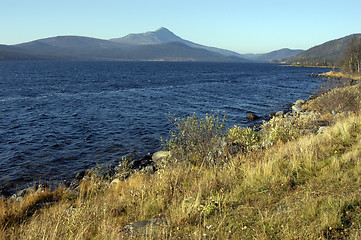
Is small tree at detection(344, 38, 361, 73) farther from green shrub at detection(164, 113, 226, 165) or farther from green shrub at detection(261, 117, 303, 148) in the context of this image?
green shrub at detection(164, 113, 226, 165)

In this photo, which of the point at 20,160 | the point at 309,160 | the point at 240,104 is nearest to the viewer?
the point at 309,160

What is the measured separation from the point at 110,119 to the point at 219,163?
62.4 feet

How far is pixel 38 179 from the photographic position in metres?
12.6

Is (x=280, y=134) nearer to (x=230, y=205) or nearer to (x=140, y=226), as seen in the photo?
(x=230, y=205)

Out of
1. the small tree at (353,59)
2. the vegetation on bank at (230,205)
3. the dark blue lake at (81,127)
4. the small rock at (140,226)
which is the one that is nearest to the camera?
the vegetation on bank at (230,205)

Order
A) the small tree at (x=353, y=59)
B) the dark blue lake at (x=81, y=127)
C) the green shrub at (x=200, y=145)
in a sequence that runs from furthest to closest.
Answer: the small tree at (x=353, y=59) → the dark blue lake at (x=81, y=127) → the green shrub at (x=200, y=145)

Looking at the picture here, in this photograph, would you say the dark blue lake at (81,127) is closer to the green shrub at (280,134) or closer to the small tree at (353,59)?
the green shrub at (280,134)

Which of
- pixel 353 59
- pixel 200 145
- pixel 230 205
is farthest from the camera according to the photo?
pixel 353 59

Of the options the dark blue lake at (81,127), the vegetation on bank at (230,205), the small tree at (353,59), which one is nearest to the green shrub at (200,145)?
the vegetation on bank at (230,205)

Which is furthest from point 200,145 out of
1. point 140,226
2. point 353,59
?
point 353,59

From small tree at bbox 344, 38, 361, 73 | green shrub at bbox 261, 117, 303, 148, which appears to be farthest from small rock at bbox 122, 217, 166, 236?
small tree at bbox 344, 38, 361, 73

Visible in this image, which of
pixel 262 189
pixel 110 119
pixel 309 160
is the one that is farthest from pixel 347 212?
pixel 110 119

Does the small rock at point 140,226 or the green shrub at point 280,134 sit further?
the green shrub at point 280,134

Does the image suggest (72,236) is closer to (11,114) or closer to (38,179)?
(38,179)
